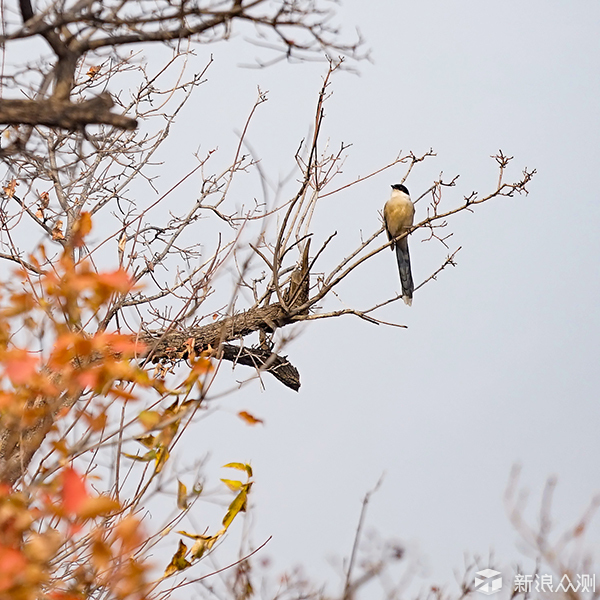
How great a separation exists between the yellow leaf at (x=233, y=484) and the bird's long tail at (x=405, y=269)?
4.28 metres

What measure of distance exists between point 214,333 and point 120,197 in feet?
6.17

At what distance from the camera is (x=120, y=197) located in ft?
20.4

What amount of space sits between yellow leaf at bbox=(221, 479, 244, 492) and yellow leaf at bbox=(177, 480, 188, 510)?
0.13 meters

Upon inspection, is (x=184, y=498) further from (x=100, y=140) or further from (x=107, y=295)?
(x=100, y=140)

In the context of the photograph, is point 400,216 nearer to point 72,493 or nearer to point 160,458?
point 160,458

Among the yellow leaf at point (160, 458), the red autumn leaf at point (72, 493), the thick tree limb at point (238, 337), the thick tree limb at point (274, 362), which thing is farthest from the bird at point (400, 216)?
the red autumn leaf at point (72, 493)

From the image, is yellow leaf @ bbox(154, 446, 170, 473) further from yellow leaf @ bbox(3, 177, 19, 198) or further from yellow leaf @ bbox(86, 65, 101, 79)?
yellow leaf @ bbox(86, 65, 101, 79)

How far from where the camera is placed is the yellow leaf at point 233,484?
2379 millimetres

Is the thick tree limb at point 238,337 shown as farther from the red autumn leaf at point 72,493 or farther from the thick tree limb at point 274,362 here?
the red autumn leaf at point 72,493

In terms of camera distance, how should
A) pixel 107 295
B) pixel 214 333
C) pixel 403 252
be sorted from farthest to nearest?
1. pixel 403 252
2. pixel 214 333
3. pixel 107 295

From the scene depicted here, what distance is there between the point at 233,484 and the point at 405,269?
465 centimetres

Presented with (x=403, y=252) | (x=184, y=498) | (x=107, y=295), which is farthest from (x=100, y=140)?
(x=107, y=295)

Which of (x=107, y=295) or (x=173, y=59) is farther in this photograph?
(x=173, y=59)

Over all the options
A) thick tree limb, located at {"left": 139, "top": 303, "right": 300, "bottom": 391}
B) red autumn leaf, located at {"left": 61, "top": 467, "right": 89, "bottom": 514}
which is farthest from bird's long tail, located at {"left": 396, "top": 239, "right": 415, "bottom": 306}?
red autumn leaf, located at {"left": 61, "top": 467, "right": 89, "bottom": 514}
